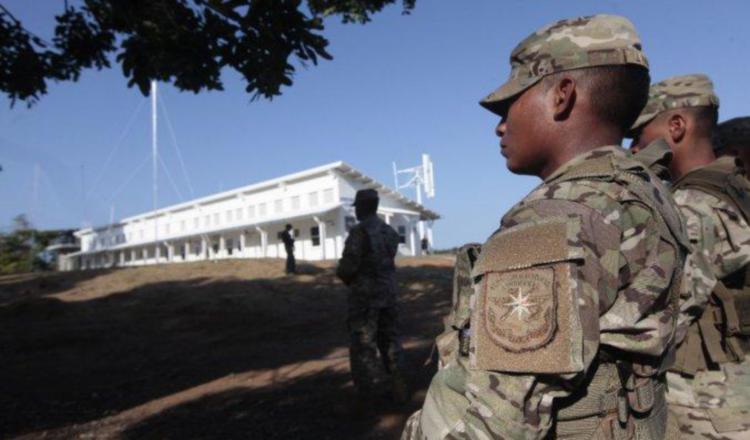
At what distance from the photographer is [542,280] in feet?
3.68

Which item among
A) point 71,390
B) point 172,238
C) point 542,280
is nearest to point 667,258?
point 542,280

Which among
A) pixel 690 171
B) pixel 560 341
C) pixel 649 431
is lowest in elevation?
pixel 649 431

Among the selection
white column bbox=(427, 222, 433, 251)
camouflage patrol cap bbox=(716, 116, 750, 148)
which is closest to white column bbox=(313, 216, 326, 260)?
white column bbox=(427, 222, 433, 251)

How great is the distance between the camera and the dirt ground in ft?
17.0

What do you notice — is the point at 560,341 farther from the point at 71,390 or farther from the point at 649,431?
the point at 71,390

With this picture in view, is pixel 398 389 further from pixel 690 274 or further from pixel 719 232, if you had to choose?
pixel 690 274

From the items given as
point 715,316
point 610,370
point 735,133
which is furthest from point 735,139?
point 610,370

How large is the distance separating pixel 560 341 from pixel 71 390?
287 inches

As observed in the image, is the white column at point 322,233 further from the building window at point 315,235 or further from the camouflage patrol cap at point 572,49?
the camouflage patrol cap at point 572,49

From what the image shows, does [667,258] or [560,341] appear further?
[667,258]

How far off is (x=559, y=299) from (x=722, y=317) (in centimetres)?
159

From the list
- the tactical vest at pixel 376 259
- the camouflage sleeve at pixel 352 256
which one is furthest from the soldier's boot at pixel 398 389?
the camouflage sleeve at pixel 352 256

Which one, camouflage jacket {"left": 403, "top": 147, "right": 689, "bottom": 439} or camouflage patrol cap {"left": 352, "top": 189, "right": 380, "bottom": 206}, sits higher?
camouflage patrol cap {"left": 352, "top": 189, "right": 380, "bottom": 206}

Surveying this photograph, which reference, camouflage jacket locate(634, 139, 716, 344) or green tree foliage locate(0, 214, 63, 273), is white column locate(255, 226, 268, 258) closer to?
green tree foliage locate(0, 214, 63, 273)
